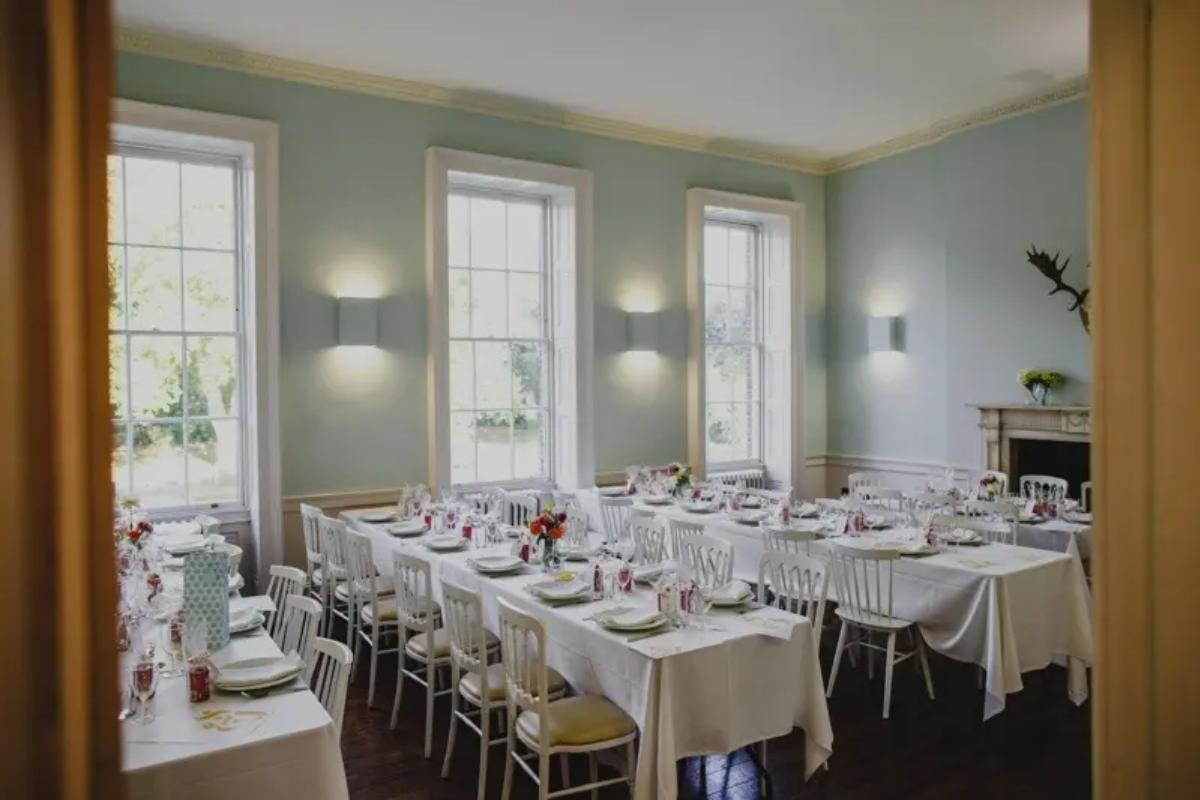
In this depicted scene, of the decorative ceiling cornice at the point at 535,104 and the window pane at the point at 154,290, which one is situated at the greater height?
the decorative ceiling cornice at the point at 535,104

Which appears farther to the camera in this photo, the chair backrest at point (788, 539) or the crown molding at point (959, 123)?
the crown molding at point (959, 123)

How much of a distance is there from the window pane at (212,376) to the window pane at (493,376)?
2.00 metres

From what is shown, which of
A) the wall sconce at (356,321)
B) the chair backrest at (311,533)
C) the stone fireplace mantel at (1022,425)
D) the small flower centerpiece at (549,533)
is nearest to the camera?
the small flower centerpiece at (549,533)

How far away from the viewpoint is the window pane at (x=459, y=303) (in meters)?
7.15

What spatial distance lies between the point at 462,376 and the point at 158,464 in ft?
8.04

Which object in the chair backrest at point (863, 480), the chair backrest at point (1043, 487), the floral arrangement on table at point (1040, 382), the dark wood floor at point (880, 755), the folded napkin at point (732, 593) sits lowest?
the dark wood floor at point (880, 755)

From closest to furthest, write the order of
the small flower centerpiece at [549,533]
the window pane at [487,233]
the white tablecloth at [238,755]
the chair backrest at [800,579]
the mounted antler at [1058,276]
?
the white tablecloth at [238,755] → the chair backrest at [800,579] → the small flower centerpiece at [549,533] → the mounted antler at [1058,276] → the window pane at [487,233]

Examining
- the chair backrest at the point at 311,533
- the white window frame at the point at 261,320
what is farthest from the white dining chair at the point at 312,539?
the white window frame at the point at 261,320

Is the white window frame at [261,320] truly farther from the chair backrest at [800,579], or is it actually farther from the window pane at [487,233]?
the chair backrest at [800,579]

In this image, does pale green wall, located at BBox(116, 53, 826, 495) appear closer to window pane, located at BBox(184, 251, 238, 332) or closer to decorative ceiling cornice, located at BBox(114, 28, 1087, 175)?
decorative ceiling cornice, located at BBox(114, 28, 1087, 175)

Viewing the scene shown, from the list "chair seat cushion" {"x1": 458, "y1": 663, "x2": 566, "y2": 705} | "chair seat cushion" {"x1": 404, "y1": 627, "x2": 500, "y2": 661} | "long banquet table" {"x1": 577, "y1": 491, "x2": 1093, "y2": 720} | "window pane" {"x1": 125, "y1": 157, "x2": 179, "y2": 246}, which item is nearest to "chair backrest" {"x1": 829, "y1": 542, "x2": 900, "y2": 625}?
"long banquet table" {"x1": 577, "y1": 491, "x2": 1093, "y2": 720}

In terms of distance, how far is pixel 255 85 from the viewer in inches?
239
